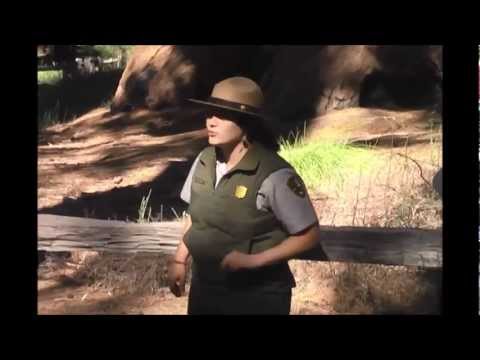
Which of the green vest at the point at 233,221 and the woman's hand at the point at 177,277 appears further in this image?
the woman's hand at the point at 177,277

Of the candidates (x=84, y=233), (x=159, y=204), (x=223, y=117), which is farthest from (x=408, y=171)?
(x=84, y=233)

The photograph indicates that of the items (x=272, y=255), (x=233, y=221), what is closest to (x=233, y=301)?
(x=272, y=255)

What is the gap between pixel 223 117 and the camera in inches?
194

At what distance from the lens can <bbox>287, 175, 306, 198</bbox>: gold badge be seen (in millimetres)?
4727

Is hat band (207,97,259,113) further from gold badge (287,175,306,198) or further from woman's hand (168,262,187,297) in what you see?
woman's hand (168,262,187,297)

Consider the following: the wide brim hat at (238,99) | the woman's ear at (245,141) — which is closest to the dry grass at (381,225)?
the woman's ear at (245,141)

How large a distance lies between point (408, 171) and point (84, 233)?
219 cm

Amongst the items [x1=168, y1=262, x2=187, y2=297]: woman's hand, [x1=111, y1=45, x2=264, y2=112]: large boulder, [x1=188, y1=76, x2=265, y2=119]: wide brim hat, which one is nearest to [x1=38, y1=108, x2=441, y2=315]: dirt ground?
[x1=111, y1=45, x2=264, y2=112]: large boulder

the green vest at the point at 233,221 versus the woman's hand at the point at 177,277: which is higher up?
the green vest at the point at 233,221

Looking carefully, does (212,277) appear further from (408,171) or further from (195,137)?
(408,171)

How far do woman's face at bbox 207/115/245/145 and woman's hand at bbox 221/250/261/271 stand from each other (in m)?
0.67

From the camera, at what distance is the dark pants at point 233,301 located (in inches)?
195

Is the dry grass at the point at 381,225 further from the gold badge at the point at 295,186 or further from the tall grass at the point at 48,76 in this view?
the tall grass at the point at 48,76
